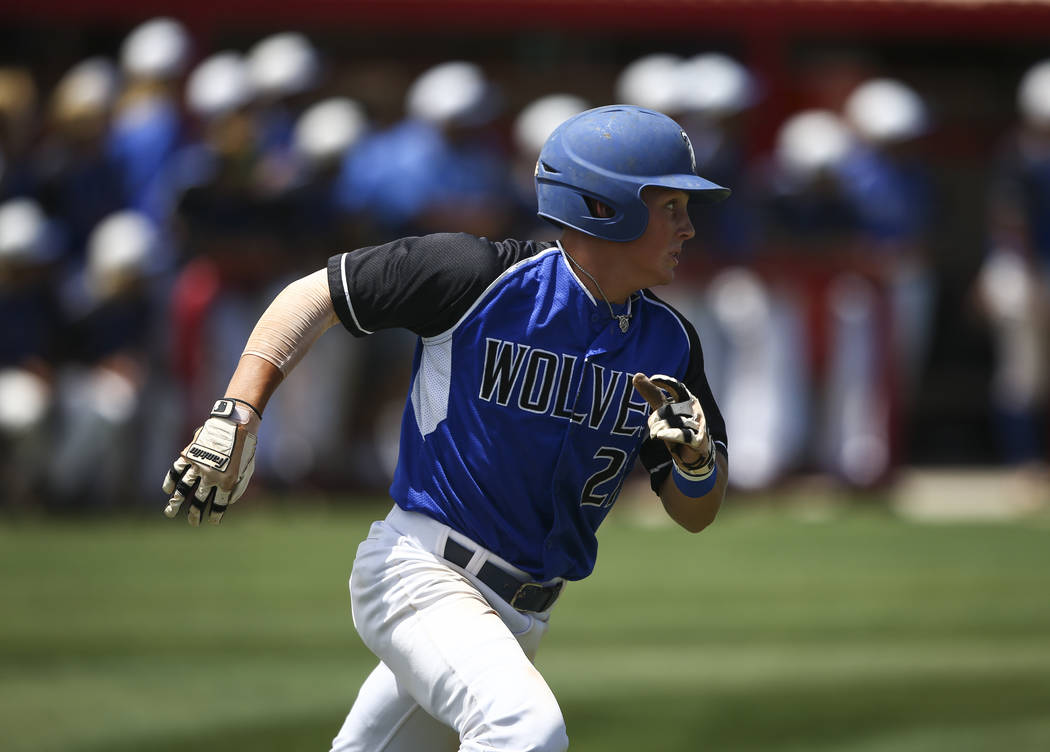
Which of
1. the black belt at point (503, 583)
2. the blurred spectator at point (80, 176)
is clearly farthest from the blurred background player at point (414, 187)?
the black belt at point (503, 583)

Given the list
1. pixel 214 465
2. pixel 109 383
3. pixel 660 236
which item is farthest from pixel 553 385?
pixel 109 383

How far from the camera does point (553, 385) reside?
13.6 feet

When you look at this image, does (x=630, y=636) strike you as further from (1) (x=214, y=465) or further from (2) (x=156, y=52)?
(2) (x=156, y=52)

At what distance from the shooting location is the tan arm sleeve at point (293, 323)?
3.96 m

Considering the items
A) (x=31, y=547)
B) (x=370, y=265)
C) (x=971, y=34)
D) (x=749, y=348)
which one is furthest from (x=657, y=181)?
(x=971, y=34)

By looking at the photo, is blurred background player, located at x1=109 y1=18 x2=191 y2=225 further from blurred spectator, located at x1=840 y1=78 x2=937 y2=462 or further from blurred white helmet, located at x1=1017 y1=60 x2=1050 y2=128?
blurred white helmet, located at x1=1017 y1=60 x2=1050 y2=128

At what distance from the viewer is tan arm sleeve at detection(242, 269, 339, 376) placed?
396cm

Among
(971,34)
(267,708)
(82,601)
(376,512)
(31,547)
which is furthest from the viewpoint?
(971,34)

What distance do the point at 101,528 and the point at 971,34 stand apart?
8.55m

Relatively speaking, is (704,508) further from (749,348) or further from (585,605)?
(749,348)

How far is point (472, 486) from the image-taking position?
13.5 ft

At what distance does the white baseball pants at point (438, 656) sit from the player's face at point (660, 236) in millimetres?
858

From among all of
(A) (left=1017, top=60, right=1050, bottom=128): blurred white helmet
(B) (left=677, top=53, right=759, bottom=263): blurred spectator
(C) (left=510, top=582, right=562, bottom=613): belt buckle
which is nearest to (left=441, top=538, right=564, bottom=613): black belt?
(C) (left=510, top=582, right=562, bottom=613): belt buckle

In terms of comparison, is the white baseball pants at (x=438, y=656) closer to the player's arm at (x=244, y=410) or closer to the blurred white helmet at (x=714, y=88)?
the player's arm at (x=244, y=410)
